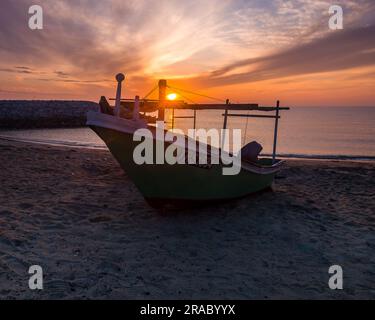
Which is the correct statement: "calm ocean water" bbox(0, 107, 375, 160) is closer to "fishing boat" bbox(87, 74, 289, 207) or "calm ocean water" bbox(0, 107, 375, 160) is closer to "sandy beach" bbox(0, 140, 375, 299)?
"sandy beach" bbox(0, 140, 375, 299)

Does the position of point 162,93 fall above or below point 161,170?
above

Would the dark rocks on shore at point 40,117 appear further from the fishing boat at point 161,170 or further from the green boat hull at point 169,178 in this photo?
the green boat hull at point 169,178

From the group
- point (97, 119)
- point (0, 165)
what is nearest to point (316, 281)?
point (97, 119)

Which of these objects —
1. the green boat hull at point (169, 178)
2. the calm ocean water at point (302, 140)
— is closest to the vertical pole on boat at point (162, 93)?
the green boat hull at point (169, 178)

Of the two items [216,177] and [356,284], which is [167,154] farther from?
[356,284]

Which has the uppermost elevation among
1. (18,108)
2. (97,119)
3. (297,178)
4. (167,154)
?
(18,108)

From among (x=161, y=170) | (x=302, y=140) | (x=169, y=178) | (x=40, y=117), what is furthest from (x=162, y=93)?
(x=40, y=117)

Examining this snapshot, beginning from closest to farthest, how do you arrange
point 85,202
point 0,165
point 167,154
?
point 167,154
point 85,202
point 0,165

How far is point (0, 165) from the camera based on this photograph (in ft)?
40.9

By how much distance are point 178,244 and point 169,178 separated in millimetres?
1693

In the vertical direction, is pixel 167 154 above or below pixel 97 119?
below

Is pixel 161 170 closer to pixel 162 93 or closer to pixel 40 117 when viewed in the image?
pixel 162 93

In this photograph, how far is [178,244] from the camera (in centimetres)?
658
